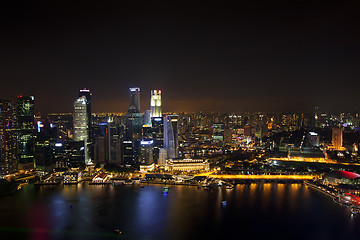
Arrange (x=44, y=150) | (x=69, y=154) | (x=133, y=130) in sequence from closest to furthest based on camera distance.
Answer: (x=44, y=150) < (x=69, y=154) < (x=133, y=130)

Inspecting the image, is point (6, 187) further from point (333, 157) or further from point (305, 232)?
point (333, 157)

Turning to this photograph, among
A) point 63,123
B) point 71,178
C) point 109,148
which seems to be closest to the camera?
point 71,178

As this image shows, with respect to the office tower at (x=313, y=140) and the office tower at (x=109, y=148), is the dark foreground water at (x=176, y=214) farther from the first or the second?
the office tower at (x=313, y=140)

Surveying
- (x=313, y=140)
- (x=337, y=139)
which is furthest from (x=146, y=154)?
(x=337, y=139)

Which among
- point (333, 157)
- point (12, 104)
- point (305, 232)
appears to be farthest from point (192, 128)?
point (305, 232)

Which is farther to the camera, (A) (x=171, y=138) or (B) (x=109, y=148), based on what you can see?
(A) (x=171, y=138)

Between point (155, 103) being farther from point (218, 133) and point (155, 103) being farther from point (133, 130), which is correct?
point (218, 133)

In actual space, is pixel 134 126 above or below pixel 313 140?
above

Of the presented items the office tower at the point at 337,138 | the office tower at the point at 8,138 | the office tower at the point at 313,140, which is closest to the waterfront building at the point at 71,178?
the office tower at the point at 8,138
